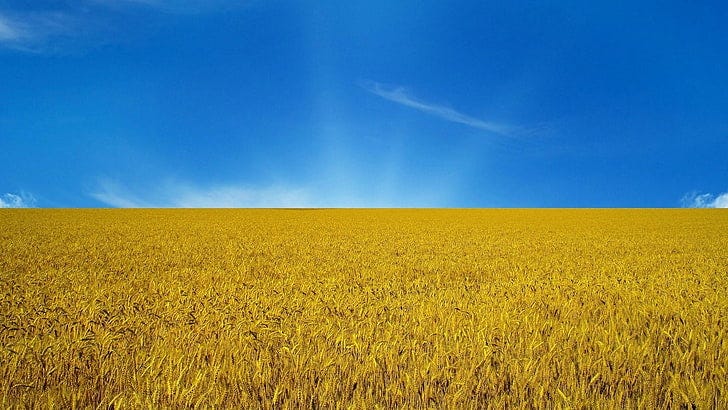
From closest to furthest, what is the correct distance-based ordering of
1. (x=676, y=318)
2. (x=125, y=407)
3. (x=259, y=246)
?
(x=125, y=407), (x=676, y=318), (x=259, y=246)

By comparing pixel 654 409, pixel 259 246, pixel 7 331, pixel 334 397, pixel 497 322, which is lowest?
pixel 654 409

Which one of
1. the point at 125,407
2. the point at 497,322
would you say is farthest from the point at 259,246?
the point at 125,407

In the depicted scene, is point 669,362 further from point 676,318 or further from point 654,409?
point 676,318

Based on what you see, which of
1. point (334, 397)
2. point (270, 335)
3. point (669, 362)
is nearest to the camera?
point (334, 397)

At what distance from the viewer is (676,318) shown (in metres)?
4.61

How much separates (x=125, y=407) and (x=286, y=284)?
405 cm

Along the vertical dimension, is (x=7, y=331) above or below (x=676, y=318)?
above

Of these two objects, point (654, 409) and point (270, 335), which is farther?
point (270, 335)

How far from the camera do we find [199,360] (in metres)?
3.21

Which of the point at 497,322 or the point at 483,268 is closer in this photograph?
the point at 497,322

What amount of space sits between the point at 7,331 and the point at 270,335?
93.7 inches

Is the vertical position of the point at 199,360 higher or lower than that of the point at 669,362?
higher

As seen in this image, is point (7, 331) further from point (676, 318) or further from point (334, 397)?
point (676, 318)

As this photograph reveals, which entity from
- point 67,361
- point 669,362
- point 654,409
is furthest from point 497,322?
point 67,361
